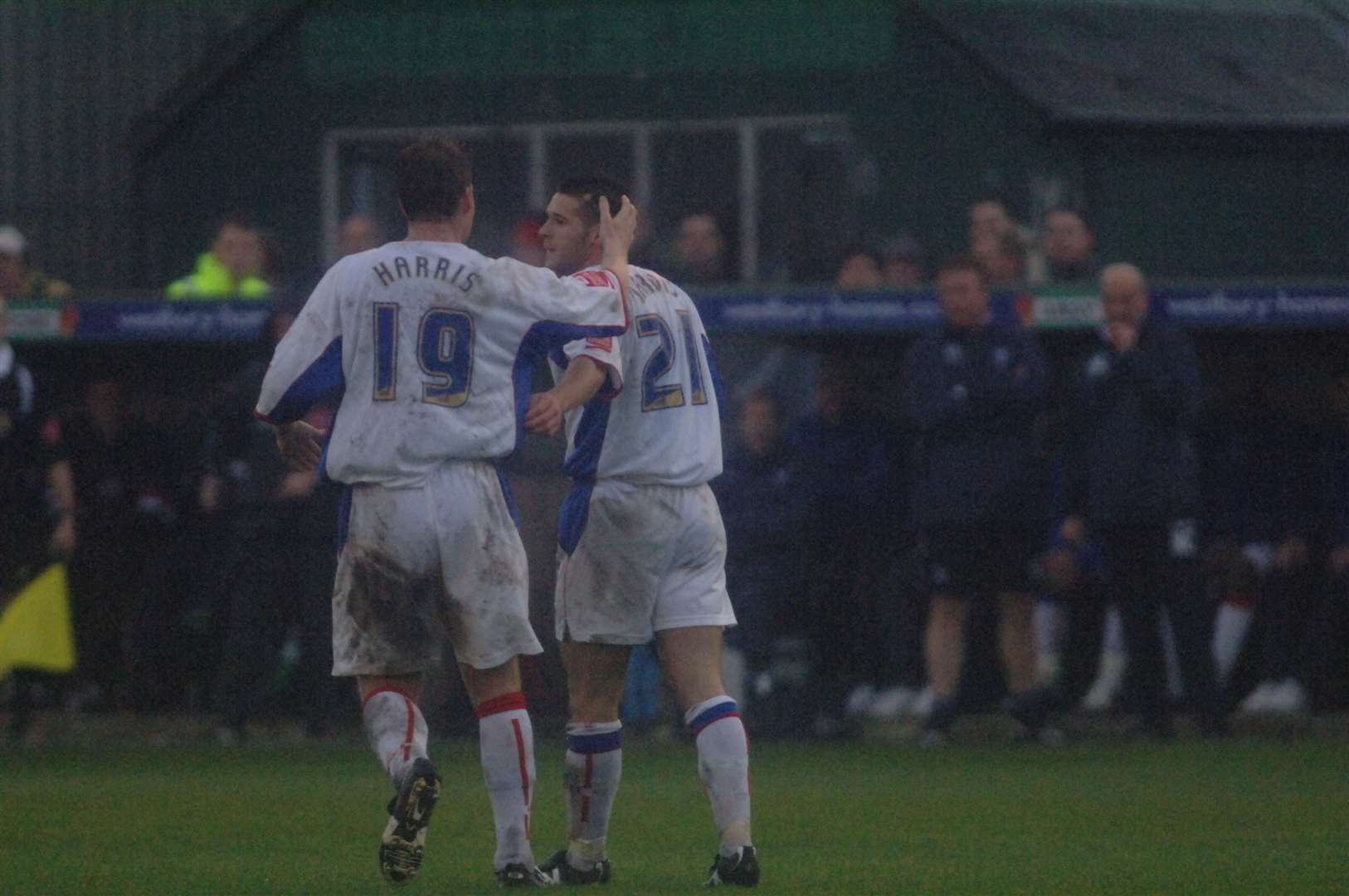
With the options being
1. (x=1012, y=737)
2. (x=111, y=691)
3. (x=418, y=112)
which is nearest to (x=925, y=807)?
(x=1012, y=737)

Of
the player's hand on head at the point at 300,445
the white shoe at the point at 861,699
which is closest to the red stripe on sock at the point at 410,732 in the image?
the player's hand on head at the point at 300,445

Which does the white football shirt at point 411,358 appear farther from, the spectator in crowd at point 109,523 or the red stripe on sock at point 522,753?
the spectator in crowd at point 109,523

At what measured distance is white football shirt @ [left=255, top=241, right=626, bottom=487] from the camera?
23.7 feet

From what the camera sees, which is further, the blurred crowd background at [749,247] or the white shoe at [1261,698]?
the white shoe at [1261,698]

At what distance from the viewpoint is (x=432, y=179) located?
732 centimetres

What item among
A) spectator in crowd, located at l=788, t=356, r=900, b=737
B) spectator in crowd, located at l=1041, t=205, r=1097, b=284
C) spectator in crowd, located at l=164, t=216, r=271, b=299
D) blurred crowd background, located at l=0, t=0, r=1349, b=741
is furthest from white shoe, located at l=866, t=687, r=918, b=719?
spectator in crowd, located at l=164, t=216, r=271, b=299

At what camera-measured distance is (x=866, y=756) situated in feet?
40.1

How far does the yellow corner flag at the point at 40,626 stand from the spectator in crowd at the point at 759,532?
10.4 ft

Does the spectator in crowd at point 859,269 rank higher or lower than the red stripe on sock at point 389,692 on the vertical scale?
higher

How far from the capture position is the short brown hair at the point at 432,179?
731 centimetres

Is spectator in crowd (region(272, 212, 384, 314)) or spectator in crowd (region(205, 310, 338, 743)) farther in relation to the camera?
spectator in crowd (region(205, 310, 338, 743))

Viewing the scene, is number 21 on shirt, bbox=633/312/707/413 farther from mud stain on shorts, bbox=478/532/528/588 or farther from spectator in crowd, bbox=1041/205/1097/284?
spectator in crowd, bbox=1041/205/1097/284

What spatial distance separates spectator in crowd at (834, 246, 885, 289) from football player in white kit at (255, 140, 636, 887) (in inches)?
267

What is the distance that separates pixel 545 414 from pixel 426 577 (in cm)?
53
